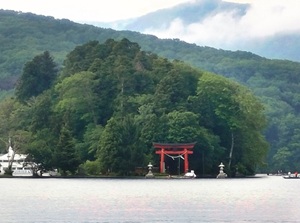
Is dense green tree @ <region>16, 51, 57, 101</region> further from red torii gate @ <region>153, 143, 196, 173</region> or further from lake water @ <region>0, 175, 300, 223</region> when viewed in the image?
lake water @ <region>0, 175, 300, 223</region>

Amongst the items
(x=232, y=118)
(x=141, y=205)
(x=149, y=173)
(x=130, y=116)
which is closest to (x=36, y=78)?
(x=130, y=116)

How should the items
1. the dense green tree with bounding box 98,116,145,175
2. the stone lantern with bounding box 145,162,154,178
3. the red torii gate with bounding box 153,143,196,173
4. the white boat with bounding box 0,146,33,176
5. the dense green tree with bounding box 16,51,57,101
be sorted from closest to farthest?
the dense green tree with bounding box 98,116,145,175
the stone lantern with bounding box 145,162,154,178
the red torii gate with bounding box 153,143,196,173
the white boat with bounding box 0,146,33,176
the dense green tree with bounding box 16,51,57,101

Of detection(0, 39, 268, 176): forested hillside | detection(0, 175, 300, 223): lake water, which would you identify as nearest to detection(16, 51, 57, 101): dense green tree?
detection(0, 39, 268, 176): forested hillside

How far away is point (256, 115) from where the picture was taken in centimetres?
12888

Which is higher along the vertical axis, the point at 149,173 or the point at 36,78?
the point at 36,78

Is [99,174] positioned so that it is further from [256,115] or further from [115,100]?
[256,115]

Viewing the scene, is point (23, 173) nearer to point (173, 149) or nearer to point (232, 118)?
point (173, 149)

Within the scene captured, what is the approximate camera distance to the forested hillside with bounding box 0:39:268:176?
11275cm

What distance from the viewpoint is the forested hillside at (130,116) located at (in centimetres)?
11275

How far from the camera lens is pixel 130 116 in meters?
120

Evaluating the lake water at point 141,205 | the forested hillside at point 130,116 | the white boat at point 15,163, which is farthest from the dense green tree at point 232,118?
the lake water at point 141,205

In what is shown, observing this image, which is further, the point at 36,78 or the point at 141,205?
the point at 36,78

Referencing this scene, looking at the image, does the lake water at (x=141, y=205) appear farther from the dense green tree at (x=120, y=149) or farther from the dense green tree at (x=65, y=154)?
the dense green tree at (x=120, y=149)

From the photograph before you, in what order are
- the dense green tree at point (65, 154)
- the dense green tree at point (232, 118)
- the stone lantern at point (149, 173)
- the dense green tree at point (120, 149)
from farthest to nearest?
the dense green tree at point (232, 118) < the stone lantern at point (149, 173) < the dense green tree at point (120, 149) < the dense green tree at point (65, 154)
